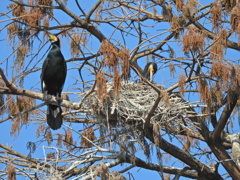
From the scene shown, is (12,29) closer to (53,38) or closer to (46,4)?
(46,4)

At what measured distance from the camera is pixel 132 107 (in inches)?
212

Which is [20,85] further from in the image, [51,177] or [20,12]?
[51,177]

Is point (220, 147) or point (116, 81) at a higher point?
point (116, 81)

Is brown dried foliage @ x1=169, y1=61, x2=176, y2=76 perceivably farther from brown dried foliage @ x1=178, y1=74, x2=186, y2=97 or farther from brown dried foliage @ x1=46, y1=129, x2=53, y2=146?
brown dried foliage @ x1=46, y1=129, x2=53, y2=146

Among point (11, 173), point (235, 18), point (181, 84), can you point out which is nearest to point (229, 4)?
point (235, 18)

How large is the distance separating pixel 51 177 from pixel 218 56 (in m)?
1.68

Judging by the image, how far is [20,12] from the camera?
17.4ft

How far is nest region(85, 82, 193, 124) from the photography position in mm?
5195

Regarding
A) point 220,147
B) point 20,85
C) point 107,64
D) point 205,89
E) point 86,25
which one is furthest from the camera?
point 220,147

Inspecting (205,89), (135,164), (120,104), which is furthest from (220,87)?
(135,164)

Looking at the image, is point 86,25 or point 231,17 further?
point 86,25

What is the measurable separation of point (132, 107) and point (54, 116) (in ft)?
2.86

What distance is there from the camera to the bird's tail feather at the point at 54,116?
5602 mm

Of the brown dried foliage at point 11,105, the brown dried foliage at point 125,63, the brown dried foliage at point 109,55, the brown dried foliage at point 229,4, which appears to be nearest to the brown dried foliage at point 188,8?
the brown dried foliage at point 229,4
